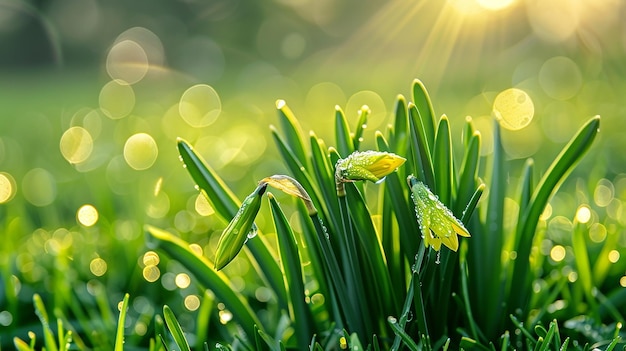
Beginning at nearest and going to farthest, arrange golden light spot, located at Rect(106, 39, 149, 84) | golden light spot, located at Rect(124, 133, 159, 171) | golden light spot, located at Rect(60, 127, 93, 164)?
golden light spot, located at Rect(124, 133, 159, 171), golden light spot, located at Rect(60, 127, 93, 164), golden light spot, located at Rect(106, 39, 149, 84)

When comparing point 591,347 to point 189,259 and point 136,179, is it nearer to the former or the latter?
point 189,259

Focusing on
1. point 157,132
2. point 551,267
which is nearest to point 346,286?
point 551,267

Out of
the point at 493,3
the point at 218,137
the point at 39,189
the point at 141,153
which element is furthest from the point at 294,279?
the point at 493,3

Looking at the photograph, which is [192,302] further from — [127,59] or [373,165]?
[127,59]

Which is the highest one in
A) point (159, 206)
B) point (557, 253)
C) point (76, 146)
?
point (76, 146)

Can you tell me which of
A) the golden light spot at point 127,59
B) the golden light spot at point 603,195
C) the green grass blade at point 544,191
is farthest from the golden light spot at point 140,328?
the golden light spot at point 127,59

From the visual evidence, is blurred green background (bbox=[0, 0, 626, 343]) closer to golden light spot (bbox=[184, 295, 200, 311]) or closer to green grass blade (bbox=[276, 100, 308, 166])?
golden light spot (bbox=[184, 295, 200, 311])

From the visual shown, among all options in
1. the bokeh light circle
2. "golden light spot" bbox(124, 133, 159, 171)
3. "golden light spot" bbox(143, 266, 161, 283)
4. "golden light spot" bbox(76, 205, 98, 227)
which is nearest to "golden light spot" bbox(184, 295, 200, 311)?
"golden light spot" bbox(143, 266, 161, 283)
